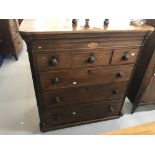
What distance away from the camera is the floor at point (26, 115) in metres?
1.69

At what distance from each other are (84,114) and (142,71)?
0.79m

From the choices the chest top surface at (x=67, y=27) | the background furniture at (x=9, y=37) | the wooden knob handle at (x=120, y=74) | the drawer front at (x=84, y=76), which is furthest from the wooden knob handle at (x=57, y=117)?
the background furniture at (x=9, y=37)

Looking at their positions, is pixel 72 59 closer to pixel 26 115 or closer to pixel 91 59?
pixel 91 59

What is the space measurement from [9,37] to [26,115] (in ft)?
5.04

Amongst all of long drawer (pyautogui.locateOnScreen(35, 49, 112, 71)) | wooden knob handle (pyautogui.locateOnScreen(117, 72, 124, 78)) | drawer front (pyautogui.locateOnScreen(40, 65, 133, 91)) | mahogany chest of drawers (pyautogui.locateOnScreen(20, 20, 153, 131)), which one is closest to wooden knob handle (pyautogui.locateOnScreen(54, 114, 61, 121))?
Result: mahogany chest of drawers (pyautogui.locateOnScreen(20, 20, 153, 131))

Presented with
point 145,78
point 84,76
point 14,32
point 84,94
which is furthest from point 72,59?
point 14,32

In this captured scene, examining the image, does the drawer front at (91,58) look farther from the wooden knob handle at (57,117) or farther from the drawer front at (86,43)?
the wooden knob handle at (57,117)

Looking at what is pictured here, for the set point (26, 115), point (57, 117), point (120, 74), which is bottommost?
point (26, 115)

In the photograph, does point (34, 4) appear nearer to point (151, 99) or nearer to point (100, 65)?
point (100, 65)

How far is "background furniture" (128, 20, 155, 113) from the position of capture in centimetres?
151

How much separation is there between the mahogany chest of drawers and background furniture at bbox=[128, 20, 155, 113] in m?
0.24

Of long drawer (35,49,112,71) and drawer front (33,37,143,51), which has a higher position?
drawer front (33,37,143,51)

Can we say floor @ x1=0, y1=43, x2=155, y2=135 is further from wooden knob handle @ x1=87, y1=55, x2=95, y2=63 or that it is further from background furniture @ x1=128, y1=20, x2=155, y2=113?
wooden knob handle @ x1=87, y1=55, x2=95, y2=63

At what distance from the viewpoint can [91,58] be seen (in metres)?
1.23
